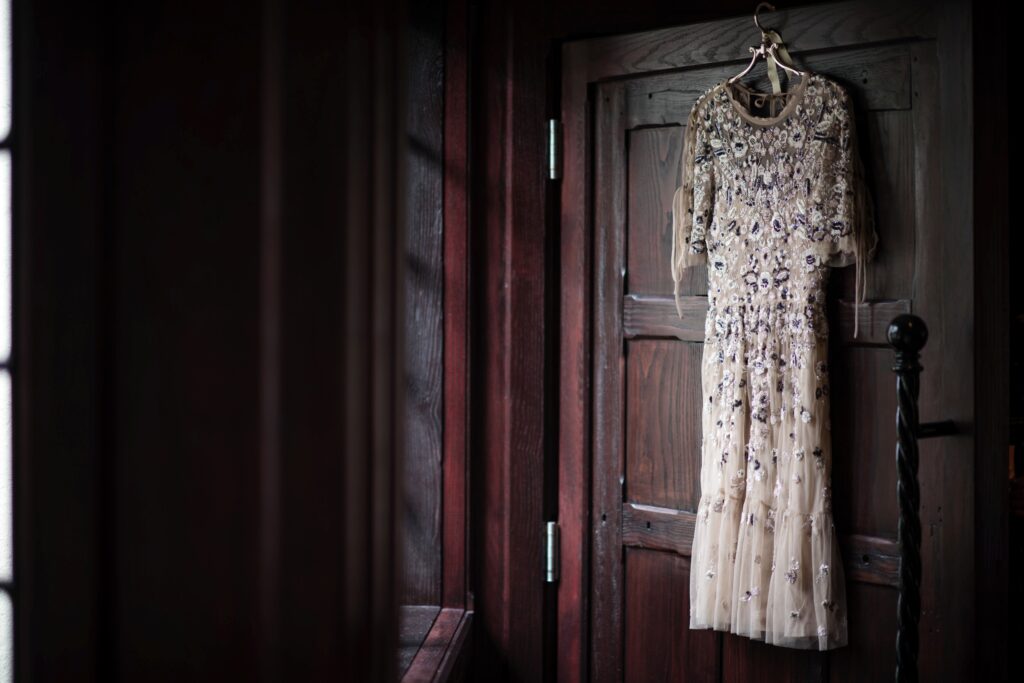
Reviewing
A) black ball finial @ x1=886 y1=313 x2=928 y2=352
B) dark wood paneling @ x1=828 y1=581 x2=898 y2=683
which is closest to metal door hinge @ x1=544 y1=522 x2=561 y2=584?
dark wood paneling @ x1=828 y1=581 x2=898 y2=683

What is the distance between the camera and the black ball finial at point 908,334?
1349 millimetres

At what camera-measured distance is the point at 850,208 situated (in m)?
1.55

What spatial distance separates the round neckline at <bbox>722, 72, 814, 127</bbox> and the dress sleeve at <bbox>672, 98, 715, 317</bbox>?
7 centimetres

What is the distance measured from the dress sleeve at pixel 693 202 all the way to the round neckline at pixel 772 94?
7 centimetres

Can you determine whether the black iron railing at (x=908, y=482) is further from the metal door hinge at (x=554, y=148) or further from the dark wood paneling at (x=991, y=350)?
the metal door hinge at (x=554, y=148)

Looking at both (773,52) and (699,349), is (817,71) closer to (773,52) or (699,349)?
(773,52)

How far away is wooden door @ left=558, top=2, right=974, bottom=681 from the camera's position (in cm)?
152

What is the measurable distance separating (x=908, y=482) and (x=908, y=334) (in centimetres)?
23

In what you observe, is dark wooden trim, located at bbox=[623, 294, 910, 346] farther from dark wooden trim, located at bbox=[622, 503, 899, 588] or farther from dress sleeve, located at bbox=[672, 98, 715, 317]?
dark wooden trim, located at bbox=[622, 503, 899, 588]

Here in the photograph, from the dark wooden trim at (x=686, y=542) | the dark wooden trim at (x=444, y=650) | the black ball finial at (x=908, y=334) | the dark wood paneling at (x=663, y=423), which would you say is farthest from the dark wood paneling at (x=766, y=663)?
the black ball finial at (x=908, y=334)

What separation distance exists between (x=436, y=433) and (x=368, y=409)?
1612 millimetres

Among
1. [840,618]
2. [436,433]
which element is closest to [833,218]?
[840,618]

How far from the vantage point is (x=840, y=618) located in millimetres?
1595

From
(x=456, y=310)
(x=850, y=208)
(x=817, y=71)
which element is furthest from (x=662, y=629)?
(x=817, y=71)
